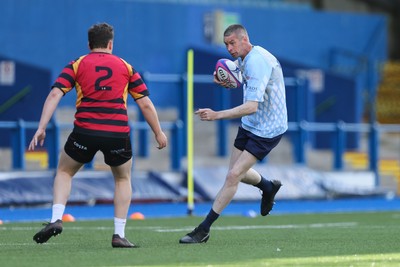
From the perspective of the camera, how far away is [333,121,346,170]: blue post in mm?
22250

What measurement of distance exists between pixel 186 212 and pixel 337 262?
8.71 meters

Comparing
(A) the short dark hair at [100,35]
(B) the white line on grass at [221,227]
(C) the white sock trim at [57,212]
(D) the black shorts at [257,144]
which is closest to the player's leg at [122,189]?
(C) the white sock trim at [57,212]

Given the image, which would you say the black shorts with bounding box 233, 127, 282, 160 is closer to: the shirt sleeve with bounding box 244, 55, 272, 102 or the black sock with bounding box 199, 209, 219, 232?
the shirt sleeve with bounding box 244, 55, 272, 102

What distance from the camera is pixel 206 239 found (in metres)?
10.6

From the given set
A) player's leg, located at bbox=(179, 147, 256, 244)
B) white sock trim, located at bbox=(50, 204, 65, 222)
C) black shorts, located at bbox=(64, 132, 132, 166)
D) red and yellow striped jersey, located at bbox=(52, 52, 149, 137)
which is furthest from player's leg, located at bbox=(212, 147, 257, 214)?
white sock trim, located at bbox=(50, 204, 65, 222)

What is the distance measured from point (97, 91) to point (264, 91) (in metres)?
1.61

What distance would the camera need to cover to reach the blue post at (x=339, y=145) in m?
22.2

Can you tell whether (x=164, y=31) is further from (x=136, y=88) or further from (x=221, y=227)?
(x=136, y=88)

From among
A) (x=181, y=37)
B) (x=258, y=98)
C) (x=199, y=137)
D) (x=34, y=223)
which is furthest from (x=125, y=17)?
(x=258, y=98)

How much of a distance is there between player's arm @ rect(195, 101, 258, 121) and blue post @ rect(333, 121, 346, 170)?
11.8 meters

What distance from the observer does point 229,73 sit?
1101cm

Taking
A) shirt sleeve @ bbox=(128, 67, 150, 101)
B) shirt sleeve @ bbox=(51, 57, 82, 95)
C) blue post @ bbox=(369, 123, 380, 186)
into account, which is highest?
shirt sleeve @ bbox=(51, 57, 82, 95)

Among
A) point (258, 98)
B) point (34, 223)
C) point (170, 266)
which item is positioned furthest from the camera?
point (34, 223)

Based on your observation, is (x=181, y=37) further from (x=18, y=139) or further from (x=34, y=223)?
(x=34, y=223)
